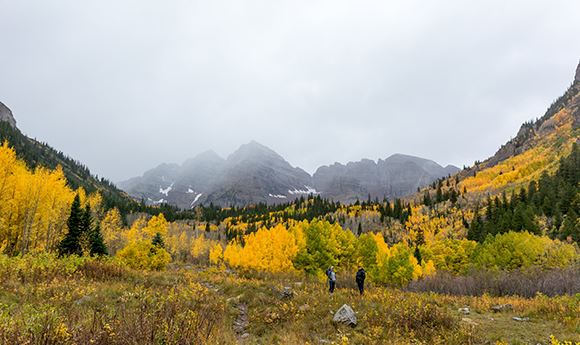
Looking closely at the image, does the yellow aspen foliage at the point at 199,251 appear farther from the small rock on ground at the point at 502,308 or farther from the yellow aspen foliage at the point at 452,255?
the small rock on ground at the point at 502,308

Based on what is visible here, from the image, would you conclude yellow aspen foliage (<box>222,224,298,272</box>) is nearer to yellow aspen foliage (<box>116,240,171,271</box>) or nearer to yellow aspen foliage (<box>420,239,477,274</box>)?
yellow aspen foliage (<box>116,240,171,271</box>)

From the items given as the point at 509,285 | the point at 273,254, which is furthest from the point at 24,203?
the point at 509,285

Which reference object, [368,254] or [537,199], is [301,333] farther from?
[537,199]

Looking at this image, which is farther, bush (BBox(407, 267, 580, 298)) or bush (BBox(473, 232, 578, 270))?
bush (BBox(473, 232, 578, 270))

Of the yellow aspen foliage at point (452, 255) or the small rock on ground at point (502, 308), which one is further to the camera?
the yellow aspen foliage at point (452, 255)

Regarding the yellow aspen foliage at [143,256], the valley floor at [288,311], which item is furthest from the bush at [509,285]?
the yellow aspen foliage at [143,256]

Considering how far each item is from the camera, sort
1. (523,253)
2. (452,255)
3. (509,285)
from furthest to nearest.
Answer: (452,255) < (523,253) < (509,285)

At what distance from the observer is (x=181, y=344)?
20.3 feet

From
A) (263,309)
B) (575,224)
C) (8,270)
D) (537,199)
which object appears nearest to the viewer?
(8,270)

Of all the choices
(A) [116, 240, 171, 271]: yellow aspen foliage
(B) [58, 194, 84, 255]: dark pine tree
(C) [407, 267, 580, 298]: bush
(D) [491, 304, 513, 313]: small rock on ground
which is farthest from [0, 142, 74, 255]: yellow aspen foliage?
(C) [407, 267, 580, 298]: bush

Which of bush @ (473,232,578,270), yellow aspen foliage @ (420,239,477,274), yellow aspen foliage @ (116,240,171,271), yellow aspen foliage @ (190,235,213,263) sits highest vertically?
bush @ (473,232,578,270)

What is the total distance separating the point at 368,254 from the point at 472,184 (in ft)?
568

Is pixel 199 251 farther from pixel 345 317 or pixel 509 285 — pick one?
pixel 345 317

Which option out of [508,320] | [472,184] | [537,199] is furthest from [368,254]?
[472,184]
